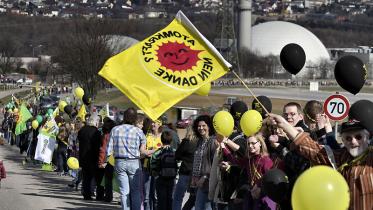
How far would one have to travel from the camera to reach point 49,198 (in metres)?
17.8

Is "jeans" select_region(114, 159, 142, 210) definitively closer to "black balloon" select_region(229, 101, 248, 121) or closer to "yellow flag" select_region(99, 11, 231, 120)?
"black balloon" select_region(229, 101, 248, 121)

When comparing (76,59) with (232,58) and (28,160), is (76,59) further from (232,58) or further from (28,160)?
(232,58)

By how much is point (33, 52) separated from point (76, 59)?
116876 mm

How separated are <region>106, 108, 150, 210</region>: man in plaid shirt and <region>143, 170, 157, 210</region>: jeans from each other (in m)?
0.95

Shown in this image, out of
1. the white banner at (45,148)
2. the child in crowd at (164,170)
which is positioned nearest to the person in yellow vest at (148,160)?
the child in crowd at (164,170)

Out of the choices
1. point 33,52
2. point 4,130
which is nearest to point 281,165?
point 4,130

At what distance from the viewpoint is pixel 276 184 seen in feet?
22.8

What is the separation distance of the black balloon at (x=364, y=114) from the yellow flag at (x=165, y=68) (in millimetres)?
2817

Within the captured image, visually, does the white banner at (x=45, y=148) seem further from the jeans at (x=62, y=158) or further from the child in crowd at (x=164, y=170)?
the child in crowd at (x=164, y=170)

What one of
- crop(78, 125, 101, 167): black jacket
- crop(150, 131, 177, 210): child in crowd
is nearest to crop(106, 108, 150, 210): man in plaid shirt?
crop(150, 131, 177, 210): child in crowd

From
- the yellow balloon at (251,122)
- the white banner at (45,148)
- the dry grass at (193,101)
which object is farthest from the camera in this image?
the dry grass at (193,101)

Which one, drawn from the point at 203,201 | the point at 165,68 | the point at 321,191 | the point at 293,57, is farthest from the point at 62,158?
the point at 321,191

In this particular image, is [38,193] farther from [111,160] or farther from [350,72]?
[350,72]

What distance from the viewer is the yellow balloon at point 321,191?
5.80m
